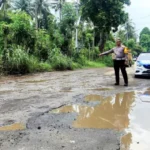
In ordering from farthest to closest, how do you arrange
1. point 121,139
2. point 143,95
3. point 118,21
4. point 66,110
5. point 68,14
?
point 118,21
point 68,14
point 143,95
point 66,110
point 121,139

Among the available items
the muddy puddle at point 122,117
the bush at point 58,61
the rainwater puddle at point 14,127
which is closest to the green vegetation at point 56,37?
the bush at point 58,61

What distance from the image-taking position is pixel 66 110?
18.8ft

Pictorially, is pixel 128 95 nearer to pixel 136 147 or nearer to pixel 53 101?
pixel 53 101

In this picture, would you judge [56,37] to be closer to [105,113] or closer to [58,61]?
[58,61]

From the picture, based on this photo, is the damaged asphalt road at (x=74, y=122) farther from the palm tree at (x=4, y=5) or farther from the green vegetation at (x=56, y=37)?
the palm tree at (x=4, y=5)

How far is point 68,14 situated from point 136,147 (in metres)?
18.8

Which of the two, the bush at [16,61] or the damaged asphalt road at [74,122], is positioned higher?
the bush at [16,61]

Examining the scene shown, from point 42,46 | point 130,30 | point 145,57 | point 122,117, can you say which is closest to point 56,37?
point 42,46

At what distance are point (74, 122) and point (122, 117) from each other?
1.02 metres

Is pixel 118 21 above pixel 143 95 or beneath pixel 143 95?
above

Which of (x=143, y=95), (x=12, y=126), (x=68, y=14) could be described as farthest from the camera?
(x=68, y=14)

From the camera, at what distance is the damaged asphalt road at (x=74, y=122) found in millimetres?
3652

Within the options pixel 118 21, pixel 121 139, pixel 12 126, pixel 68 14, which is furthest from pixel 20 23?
pixel 118 21

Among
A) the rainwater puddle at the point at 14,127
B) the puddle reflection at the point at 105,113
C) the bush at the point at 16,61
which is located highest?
the bush at the point at 16,61
